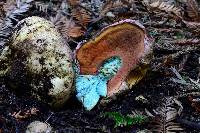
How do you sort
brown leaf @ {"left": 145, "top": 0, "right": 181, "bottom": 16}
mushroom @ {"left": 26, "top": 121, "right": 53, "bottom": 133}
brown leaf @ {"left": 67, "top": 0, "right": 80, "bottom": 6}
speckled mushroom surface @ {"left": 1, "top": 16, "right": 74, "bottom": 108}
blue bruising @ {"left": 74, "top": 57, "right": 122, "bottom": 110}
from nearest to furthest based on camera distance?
mushroom @ {"left": 26, "top": 121, "right": 53, "bottom": 133} < speckled mushroom surface @ {"left": 1, "top": 16, "right": 74, "bottom": 108} < blue bruising @ {"left": 74, "top": 57, "right": 122, "bottom": 110} < brown leaf @ {"left": 145, "top": 0, "right": 181, "bottom": 16} < brown leaf @ {"left": 67, "top": 0, "right": 80, "bottom": 6}

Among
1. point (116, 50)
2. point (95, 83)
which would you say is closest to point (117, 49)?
point (116, 50)

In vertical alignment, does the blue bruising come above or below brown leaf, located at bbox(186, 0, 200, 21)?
below

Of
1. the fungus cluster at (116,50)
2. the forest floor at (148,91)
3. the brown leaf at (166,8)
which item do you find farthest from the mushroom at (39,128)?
the brown leaf at (166,8)

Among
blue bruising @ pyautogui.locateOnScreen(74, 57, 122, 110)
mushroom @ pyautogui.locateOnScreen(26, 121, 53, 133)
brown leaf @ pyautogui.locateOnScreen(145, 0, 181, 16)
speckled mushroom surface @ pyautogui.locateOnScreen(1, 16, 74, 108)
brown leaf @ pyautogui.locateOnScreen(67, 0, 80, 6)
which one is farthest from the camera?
A: brown leaf @ pyautogui.locateOnScreen(67, 0, 80, 6)

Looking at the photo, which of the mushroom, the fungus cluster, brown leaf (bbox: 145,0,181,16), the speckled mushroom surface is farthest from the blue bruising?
brown leaf (bbox: 145,0,181,16)

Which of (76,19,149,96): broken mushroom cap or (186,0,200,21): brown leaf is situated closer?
(76,19,149,96): broken mushroom cap

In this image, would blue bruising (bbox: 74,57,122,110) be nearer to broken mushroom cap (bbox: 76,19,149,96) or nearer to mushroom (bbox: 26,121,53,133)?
broken mushroom cap (bbox: 76,19,149,96)

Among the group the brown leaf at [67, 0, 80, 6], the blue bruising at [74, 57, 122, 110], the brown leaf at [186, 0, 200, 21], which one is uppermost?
the brown leaf at [186, 0, 200, 21]
